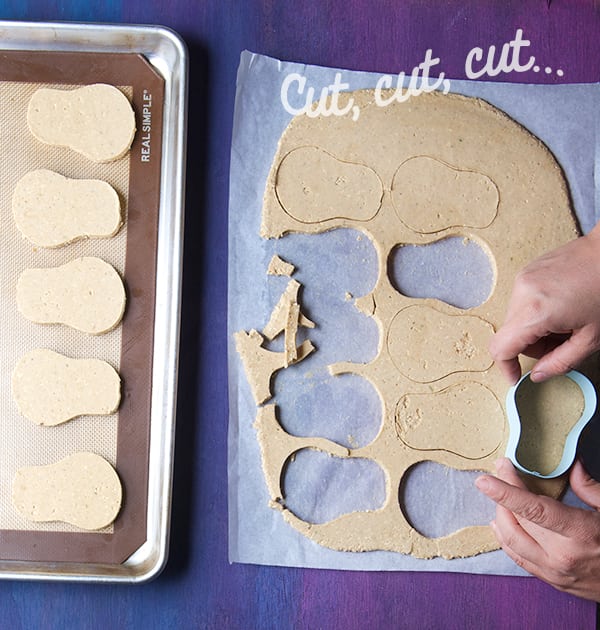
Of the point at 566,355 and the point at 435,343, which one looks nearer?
the point at 566,355

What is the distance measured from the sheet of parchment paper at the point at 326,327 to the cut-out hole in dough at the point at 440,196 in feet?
0.14

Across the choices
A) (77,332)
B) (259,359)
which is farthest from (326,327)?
(77,332)

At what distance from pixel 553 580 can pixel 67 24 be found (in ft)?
3.09

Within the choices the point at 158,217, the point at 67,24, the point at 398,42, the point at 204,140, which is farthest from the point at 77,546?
the point at 398,42

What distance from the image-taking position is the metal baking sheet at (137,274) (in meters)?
0.88

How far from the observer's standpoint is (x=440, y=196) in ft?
3.04

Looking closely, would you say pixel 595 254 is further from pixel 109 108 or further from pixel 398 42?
pixel 109 108

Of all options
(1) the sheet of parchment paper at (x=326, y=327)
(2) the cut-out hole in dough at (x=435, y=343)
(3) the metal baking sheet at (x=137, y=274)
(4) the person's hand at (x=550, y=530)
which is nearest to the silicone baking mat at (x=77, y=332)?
(3) the metal baking sheet at (x=137, y=274)

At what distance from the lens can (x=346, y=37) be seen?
967 millimetres

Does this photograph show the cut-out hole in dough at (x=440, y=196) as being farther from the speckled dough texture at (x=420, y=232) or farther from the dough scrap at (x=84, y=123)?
the dough scrap at (x=84, y=123)

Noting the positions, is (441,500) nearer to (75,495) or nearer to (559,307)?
(559,307)

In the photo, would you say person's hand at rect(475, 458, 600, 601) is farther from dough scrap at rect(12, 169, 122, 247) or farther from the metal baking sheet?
dough scrap at rect(12, 169, 122, 247)

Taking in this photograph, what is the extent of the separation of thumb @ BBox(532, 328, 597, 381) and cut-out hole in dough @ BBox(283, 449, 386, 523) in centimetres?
24

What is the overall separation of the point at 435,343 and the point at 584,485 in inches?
10.0
